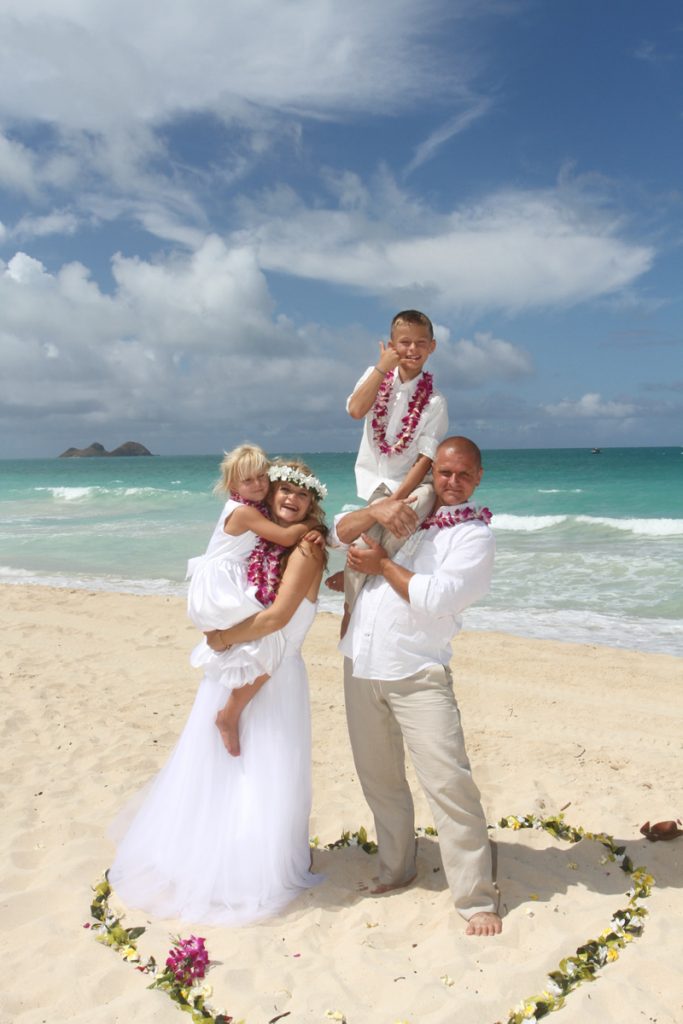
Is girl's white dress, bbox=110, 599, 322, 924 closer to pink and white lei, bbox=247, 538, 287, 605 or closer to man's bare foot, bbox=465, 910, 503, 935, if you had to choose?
pink and white lei, bbox=247, 538, 287, 605

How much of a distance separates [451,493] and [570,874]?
7.46ft

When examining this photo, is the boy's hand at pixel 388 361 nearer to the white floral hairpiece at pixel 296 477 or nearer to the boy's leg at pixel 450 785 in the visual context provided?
the white floral hairpiece at pixel 296 477

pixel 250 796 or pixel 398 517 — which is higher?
pixel 398 517

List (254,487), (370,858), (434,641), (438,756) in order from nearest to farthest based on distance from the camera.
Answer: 1. (438,756)
2. (434,641)
3. (254,487)
4. (370,858)

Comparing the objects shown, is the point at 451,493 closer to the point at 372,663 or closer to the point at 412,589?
the point at 412,589

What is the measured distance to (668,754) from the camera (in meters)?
6.29

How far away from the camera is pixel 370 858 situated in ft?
15.4

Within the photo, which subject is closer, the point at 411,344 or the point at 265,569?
the point at 265,569

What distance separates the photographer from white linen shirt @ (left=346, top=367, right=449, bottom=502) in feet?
14.1

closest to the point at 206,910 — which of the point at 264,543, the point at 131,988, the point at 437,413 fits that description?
the point at 131,988

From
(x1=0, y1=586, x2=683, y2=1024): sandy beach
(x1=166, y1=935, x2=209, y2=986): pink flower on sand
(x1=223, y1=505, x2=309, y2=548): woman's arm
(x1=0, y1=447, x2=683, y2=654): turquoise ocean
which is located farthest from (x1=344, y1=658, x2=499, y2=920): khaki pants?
(x1=0, y1=447, x2=683, y2=654): turquoise ocean

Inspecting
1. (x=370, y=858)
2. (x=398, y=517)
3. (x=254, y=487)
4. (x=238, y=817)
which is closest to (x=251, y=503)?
(x=254, y=487)

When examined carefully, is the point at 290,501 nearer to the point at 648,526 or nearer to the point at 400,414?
the point at 400,414

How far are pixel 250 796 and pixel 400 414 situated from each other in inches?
85.3
